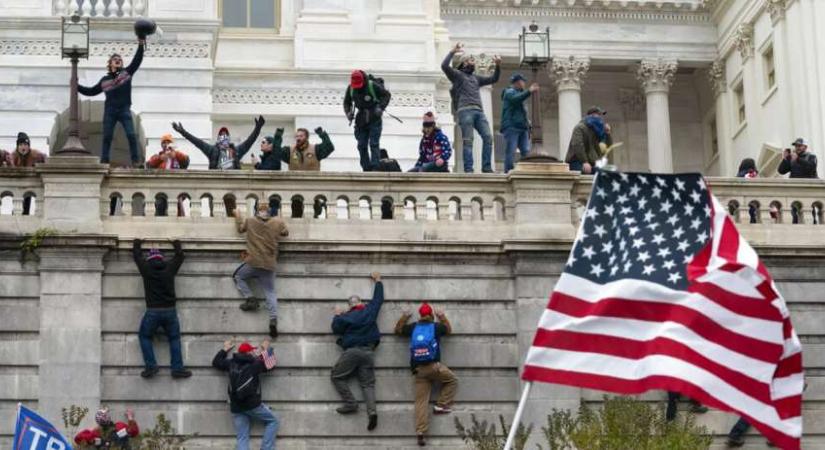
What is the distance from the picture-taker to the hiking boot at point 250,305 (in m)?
34.6

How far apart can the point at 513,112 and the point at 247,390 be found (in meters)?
7.54

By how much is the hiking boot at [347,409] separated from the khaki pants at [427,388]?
37.4 inches

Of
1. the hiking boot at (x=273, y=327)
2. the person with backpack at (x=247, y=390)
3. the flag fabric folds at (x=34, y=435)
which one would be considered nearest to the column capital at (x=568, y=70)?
the hiking boot at (x=273, y=327)

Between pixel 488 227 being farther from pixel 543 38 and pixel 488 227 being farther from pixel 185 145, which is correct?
pixel 185 145

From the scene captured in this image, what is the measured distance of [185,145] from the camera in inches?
1833

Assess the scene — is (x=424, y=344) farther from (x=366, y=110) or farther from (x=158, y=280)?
(x=366, y=110)

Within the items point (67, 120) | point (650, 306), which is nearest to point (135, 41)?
point (67, 120)

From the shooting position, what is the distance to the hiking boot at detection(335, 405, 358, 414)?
3431 cm

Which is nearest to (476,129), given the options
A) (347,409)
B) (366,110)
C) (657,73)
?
(366,110)

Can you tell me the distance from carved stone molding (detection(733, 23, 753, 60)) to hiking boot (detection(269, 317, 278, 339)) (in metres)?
33.6

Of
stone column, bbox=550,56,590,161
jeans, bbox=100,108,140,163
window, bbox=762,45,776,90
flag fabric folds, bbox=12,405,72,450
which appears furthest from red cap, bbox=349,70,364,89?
stone column, bbox=550,56,590,161

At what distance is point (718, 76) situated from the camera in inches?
2704

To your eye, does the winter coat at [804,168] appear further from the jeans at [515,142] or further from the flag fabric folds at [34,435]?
the flag fabric folds at [34,435]

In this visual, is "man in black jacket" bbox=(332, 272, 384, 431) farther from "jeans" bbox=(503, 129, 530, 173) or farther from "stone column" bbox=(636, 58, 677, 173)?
"stone column" bbox=(636, 58, 677, 173)
